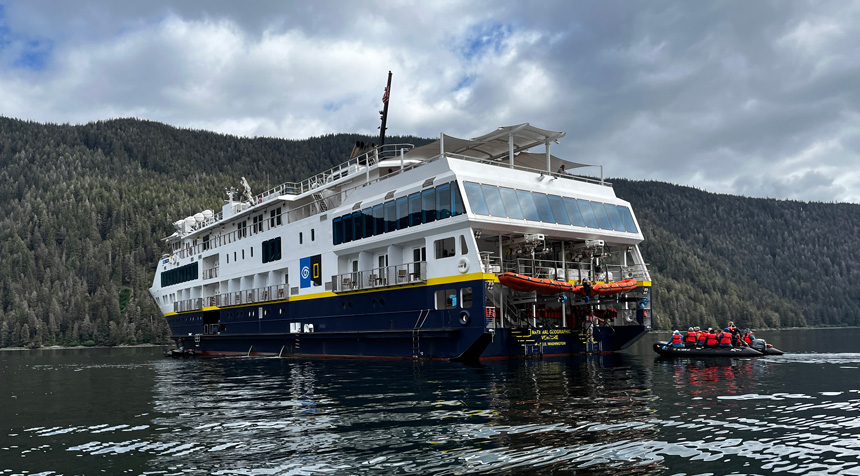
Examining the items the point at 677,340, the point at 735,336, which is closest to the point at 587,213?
the point at 677,340

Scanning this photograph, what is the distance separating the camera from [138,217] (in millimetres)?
154875

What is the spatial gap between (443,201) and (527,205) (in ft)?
12.2

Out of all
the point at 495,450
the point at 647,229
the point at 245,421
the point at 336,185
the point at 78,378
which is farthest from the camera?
the point at 647,229

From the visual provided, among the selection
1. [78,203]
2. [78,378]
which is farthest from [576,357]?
[78,203]

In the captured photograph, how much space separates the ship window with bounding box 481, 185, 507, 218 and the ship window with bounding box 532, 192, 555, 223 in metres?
2.07

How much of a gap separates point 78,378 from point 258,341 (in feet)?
40.1

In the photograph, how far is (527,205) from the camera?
93.6 feet

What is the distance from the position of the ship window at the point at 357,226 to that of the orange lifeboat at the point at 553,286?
8266 mm

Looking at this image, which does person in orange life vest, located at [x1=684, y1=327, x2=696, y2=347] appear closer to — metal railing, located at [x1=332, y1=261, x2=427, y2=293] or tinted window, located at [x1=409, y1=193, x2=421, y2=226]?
metal railing, located at [x1=332, y1=261, x2=427, y2=293]

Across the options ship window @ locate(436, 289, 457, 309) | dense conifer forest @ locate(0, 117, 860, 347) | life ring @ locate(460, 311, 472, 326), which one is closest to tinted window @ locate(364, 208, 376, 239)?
ship window @ locate(436, 289, 457, 309)

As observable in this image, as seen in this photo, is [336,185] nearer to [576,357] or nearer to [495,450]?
[576,357]

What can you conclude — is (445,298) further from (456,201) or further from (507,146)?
(507,146)

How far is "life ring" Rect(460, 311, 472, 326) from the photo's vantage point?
85.6 feet

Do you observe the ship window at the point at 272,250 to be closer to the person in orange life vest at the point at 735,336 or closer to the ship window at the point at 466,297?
the ship window at the point at 466,297
